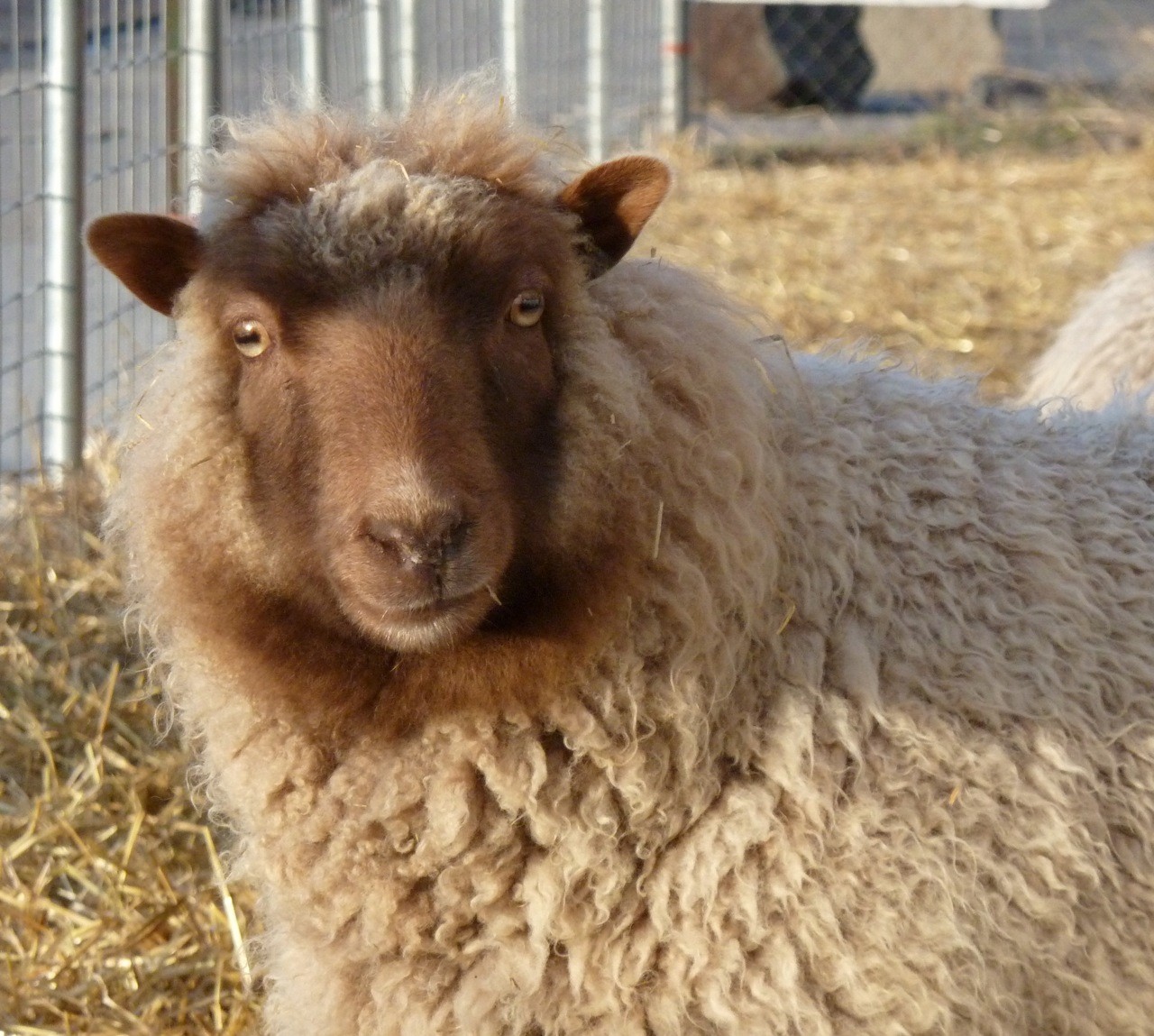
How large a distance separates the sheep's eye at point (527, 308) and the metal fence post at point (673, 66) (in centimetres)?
934

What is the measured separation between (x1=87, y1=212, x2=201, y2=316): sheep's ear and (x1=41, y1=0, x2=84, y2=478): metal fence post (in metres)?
2.07

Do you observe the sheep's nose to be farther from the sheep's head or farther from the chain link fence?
the chain link fence

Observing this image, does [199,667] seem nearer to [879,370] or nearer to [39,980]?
[39,980]

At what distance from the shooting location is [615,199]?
243cm

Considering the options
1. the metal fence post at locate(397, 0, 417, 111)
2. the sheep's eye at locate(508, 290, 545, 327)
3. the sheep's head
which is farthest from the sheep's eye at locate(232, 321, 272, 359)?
the metal fence post at locate(397, 0, 417, 111)

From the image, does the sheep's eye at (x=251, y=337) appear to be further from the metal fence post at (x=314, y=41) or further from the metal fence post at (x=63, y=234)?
the metal fence post at (x=314, y=41)

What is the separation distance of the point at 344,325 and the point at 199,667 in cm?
71

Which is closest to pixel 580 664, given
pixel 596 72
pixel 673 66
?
pixel 596 72

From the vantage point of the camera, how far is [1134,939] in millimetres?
2473

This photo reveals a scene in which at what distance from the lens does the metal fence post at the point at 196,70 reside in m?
4.58

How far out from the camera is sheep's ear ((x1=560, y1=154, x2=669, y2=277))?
7.86 feet

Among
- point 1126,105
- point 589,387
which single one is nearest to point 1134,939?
point 589,387

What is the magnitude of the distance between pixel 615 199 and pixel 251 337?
0.64 meters

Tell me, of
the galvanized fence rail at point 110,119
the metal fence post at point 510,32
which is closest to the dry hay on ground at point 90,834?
the galvanized fence rail at point 110,119
